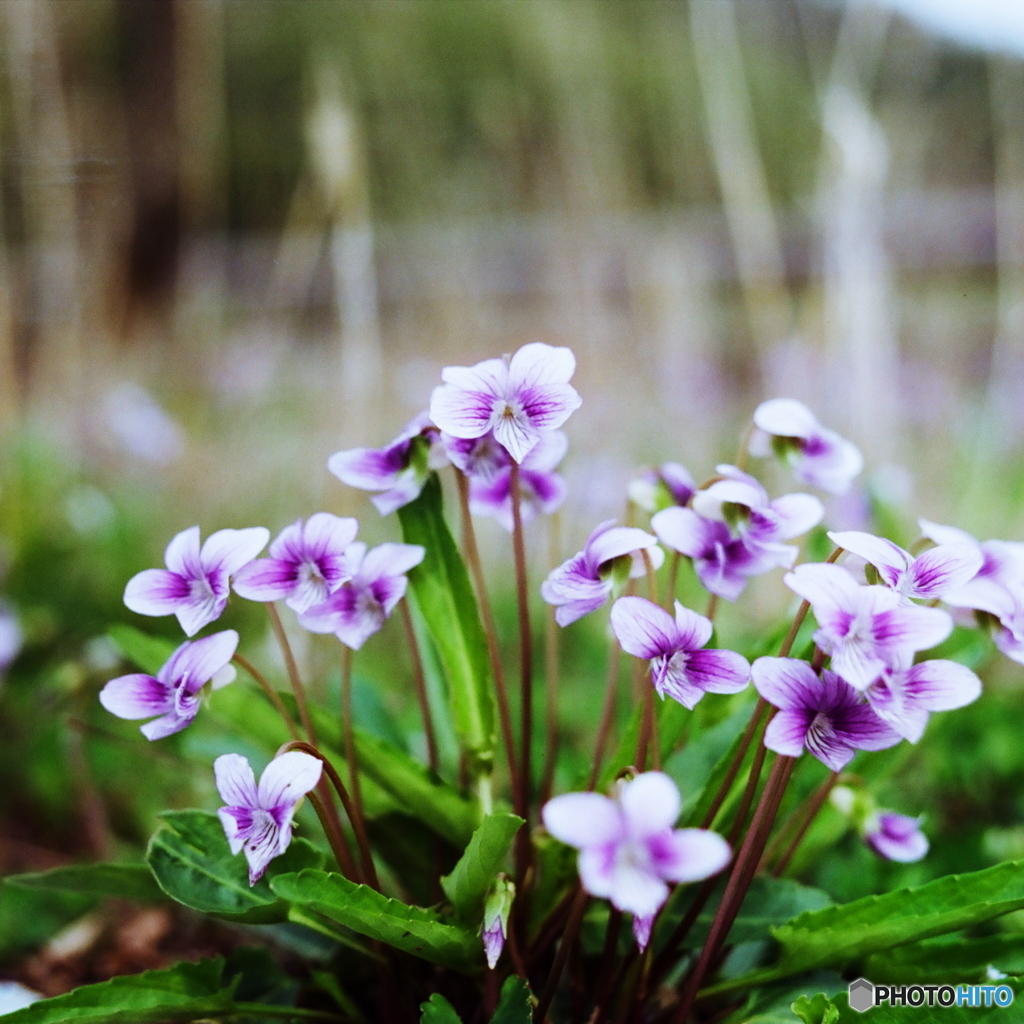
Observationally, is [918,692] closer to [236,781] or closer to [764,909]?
[764,909]

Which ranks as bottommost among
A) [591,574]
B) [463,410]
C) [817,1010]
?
[817,1010]

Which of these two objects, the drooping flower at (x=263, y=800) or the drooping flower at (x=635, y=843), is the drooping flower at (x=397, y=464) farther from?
the drooping flower at (x=635, y=843)

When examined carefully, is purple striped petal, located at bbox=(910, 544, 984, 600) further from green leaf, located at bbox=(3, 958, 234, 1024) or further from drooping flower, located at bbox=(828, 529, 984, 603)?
green leaf, located at bbox=(3, 958, 234, 1024)

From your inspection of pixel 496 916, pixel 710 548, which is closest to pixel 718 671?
pixel 710 548

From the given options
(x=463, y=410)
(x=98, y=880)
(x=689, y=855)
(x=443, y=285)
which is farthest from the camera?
(x=443, y=285)

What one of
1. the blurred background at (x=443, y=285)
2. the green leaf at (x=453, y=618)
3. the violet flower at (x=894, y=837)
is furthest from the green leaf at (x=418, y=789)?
the blurred background at (x=443, y=285)
